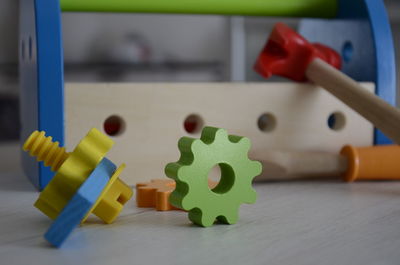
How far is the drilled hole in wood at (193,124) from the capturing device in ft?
2.97

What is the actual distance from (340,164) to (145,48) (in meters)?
1.32

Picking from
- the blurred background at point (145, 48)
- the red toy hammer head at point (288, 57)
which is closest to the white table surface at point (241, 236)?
the red toy hammer head at point (288, 57)

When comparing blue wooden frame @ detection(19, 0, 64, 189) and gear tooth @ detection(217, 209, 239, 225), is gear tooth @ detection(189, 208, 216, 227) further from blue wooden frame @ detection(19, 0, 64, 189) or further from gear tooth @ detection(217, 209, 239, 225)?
blue wooden frame @ detection(19, 0, 64, 189)

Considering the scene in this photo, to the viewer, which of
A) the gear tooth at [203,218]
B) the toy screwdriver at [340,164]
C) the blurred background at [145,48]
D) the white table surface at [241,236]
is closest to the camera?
the white table surface at [241,236]

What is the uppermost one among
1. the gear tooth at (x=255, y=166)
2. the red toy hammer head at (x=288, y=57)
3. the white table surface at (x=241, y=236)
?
the red toy hammer head at (x=288, y=57)

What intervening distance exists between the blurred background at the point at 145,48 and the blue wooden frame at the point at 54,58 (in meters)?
0.86

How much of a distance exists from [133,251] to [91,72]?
62.4 inches

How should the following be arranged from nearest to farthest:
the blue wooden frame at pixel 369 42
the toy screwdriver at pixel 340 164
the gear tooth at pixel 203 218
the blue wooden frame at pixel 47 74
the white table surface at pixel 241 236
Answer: the white table surface at pixel 241 236 → the gear tooth at pixel 203 218 → the blue wooden frame at pixel 47 74 → the toy screwdriver at pixel 340 164 → the blue wooden frame at pixel 369 42

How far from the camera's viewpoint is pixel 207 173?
618mm

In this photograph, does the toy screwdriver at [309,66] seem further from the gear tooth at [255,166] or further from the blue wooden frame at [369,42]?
the gear tooth at [255,166]

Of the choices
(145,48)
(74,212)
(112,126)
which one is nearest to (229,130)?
(112,126)

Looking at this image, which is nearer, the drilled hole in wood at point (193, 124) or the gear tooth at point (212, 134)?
the gear tooth at point (212, 134)

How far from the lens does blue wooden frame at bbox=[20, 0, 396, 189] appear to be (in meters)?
0.79

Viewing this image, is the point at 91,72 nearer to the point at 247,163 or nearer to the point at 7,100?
the point at 7,100
